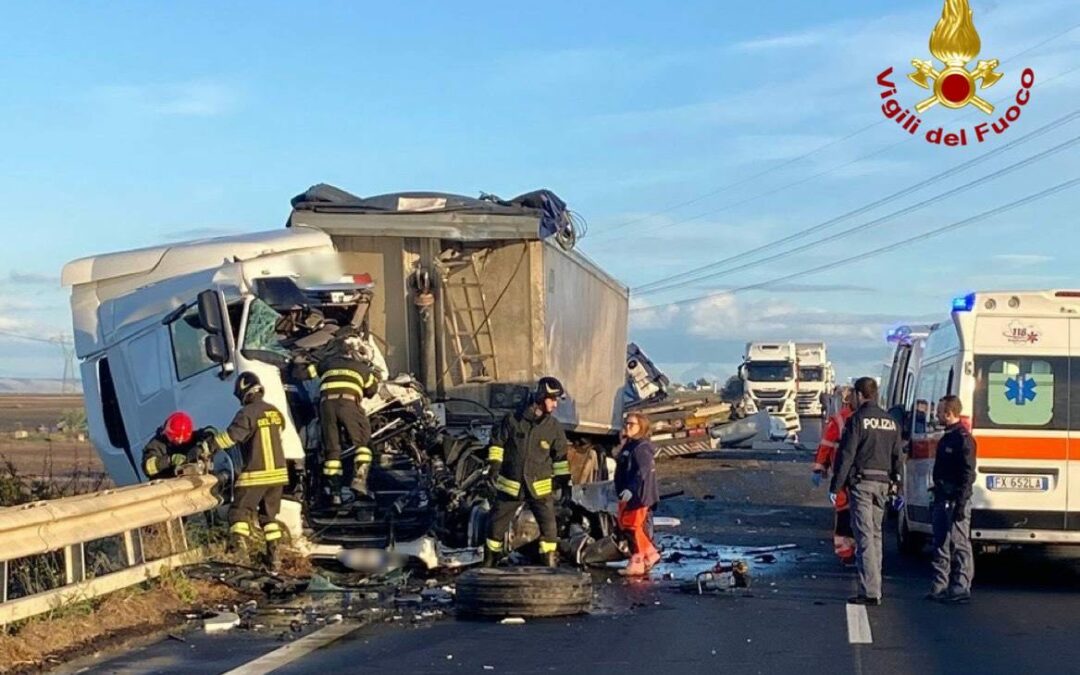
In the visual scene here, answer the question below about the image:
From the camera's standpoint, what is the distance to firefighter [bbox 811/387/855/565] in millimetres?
14391

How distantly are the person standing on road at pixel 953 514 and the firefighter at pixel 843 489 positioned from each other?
3.44 feet

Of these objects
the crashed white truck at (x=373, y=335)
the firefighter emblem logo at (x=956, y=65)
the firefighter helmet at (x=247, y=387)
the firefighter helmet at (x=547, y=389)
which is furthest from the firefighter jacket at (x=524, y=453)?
the firefighter emblem logo at (x=956, y=65)

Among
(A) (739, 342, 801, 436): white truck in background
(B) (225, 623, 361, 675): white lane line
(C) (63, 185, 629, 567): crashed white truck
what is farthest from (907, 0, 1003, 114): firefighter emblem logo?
(A) (739, 342, 801, 436): white truck in background

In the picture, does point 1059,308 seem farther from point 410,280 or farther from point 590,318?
point 590,318

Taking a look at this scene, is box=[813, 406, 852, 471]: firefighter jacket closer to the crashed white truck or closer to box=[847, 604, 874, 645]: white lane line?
the crashed white truck

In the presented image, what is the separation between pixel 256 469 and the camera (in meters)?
12.5

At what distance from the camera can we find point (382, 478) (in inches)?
543

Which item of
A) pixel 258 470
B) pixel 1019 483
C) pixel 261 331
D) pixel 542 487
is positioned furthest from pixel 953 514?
pixel 261 331

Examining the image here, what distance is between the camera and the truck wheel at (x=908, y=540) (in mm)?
16047

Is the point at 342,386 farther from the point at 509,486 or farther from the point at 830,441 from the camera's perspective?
the point at 830,441

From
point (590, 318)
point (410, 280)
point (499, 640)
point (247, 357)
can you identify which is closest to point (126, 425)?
point (247, 357)

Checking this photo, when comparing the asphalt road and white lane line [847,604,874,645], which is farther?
white lane line [847,604,874,645]

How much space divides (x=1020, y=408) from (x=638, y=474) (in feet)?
11.1

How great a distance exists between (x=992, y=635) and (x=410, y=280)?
763cm
